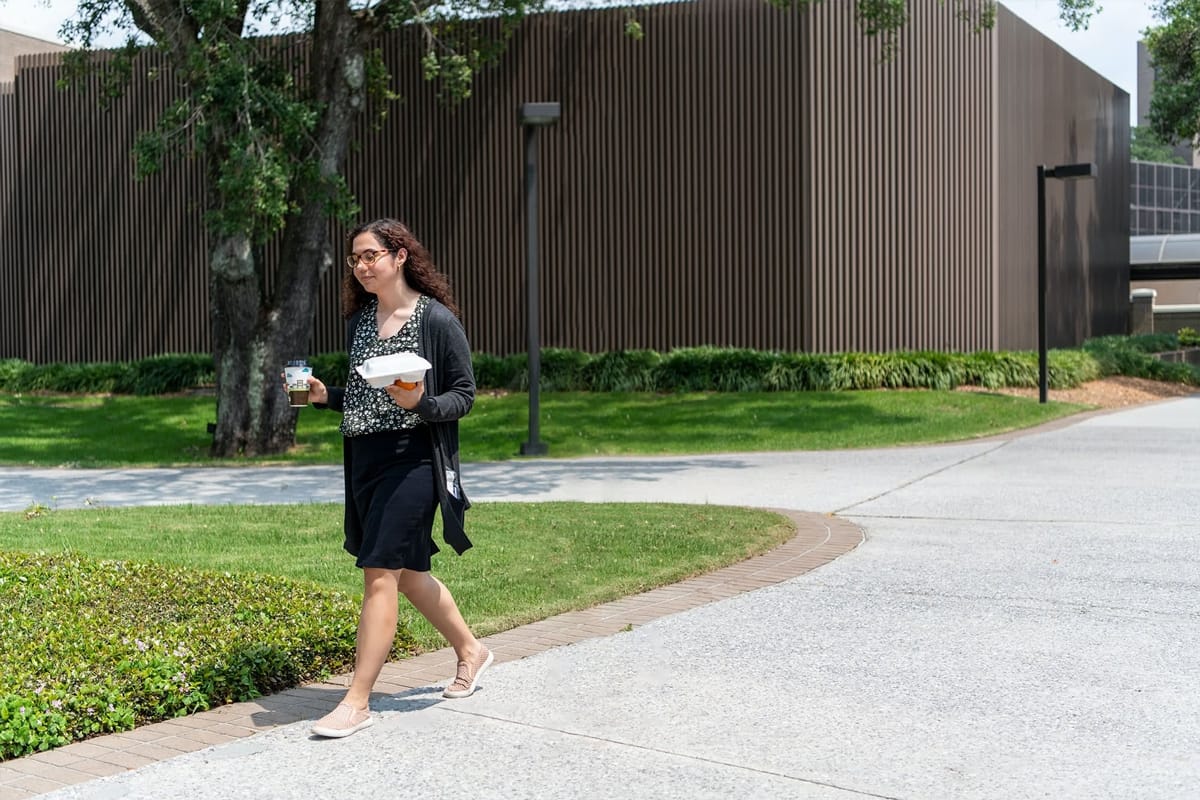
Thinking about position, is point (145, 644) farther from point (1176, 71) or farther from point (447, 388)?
point (1176, 71)

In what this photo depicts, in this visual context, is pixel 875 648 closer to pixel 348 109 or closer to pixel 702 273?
pixel 348 109

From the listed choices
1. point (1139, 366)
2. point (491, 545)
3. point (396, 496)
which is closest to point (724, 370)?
point (1139, 366)

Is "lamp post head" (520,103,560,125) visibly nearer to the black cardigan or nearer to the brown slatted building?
the brown slatted building

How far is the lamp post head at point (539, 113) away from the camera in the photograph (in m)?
16.3

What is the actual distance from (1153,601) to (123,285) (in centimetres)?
2490

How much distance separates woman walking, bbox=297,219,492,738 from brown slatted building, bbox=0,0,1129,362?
18.8 m

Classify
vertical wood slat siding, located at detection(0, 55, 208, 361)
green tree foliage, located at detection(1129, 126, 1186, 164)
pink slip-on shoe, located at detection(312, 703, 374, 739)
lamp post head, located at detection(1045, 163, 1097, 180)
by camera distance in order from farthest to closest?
1. green tree foliage, located at detection(1129, 126, 1186, 164)
2. vertical wood slat siding, located at detection(0, 55, 208, 361)
3. lamp post head, located at detection(1045, 163, 1097, 180)
4. pink slip-on shoe, located at detection(312, 703, 374, 739)

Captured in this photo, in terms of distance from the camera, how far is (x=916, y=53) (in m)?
24.8

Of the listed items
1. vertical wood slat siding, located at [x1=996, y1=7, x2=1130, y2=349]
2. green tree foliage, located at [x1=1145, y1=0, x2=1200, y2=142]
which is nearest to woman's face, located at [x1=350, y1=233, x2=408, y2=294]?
vertical wood slat siding, located at [x1=996, y1=7, x2=1130, y2=349]

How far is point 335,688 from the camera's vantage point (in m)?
6.09

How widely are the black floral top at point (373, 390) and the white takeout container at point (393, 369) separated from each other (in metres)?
0.28

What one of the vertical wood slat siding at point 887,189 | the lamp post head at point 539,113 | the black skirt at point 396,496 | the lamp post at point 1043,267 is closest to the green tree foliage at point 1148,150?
the vertical wood slat siding at point 887,189

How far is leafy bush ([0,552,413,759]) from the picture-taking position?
5324 millimetres

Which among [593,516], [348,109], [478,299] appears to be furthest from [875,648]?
[478,299]
